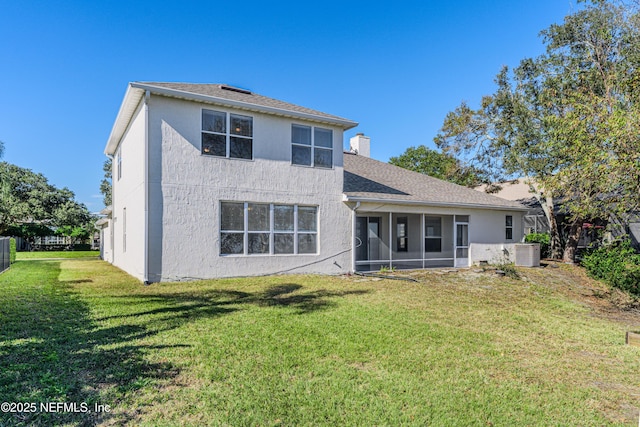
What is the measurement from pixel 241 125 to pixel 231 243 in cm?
376

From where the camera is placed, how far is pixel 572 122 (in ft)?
26.0

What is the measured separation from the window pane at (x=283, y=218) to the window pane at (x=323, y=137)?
2.57 m

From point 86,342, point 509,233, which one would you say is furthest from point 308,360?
point 509,233

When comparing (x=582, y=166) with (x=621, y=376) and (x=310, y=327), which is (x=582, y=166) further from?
(x=310, y=327)

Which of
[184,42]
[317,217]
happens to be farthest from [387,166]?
[184,42]

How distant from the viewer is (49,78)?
17.1 metres

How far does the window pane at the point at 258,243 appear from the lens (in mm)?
11797

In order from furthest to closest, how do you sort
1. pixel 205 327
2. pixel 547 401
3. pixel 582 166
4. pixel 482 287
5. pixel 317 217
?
pixel 317 217 < pixel 482 287 < pixel 582 166 < pixel 205 327 < pixel 547 401

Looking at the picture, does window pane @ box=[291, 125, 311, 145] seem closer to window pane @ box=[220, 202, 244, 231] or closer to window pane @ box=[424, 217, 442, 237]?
window pane @ box=[220, 202, 244, 231]

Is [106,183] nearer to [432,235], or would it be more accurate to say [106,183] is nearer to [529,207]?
[432,235]

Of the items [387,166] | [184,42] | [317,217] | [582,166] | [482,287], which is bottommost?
[482,287]

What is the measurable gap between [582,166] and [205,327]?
8.58 m

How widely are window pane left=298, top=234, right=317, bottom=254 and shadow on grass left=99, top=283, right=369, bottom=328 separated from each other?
279 cm

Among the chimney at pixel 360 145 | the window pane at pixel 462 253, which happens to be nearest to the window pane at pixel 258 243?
the window pane at pixel 462 253
